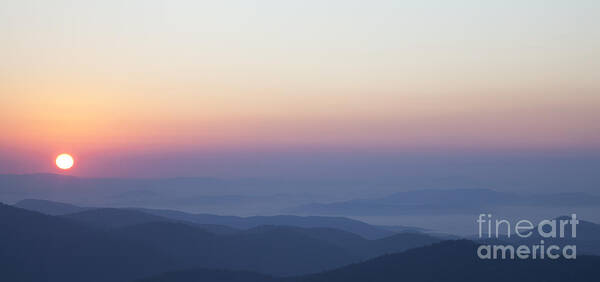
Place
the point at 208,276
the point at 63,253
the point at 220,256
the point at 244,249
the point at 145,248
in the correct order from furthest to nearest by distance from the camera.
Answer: the point at 244,249, the point at 220,256, the point at 145,248, the point at 63,253, the point at 208,276

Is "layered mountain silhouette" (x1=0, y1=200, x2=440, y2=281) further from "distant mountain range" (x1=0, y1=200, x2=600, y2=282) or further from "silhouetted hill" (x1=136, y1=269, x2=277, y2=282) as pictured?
"silhouetted hill" (x1=136, y1=269, x2=277, y2=282)

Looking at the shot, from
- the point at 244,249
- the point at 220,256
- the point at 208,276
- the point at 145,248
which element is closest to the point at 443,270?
the point at 208,276

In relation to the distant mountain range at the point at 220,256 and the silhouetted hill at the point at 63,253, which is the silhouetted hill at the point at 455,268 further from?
the silhouetted hill at the point at 63,253

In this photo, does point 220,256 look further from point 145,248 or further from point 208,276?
point 208,276

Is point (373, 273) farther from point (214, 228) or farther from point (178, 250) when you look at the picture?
point (214, 228)

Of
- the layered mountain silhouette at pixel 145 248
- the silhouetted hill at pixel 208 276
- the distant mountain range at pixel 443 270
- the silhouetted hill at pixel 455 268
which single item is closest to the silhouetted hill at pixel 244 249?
the layered mountain silhouette at pixel 145 248
